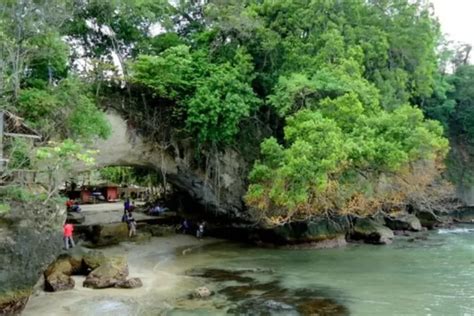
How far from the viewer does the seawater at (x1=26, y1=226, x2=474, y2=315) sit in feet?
42.3

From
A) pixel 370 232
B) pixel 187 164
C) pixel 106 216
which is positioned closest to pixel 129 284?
pixel 187 164

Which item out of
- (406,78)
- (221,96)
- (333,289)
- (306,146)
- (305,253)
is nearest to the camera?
(333,289)

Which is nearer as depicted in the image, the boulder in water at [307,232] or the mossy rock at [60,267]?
the mossy rock at [60,267]

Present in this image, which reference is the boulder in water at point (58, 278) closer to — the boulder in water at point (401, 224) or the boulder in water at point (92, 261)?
the boulder in water at point (92, 261)

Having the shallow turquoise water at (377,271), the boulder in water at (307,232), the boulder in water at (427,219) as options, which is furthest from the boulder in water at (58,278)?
the boulder in water at (427,219)

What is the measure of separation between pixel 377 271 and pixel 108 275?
9507 mm

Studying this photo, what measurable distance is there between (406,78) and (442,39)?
11.7 meters

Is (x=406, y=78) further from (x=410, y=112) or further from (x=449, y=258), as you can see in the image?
(x=449, y=258)

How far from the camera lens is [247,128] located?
23172mm

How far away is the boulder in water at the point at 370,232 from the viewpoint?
82.3 ft

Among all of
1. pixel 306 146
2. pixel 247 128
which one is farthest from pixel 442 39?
pixel 306 146

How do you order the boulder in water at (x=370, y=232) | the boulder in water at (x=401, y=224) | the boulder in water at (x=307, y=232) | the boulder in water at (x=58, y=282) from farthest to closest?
Answer: the boulder in water at (x=401, y=224) < the boulder in water at (x=370, y=232) < the boulder in water at (x=307, y=232) < the boulder in water at (x=58, y=282)

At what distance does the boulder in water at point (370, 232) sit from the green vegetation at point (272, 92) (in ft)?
8.64

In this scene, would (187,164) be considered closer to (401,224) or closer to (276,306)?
(276,306)
